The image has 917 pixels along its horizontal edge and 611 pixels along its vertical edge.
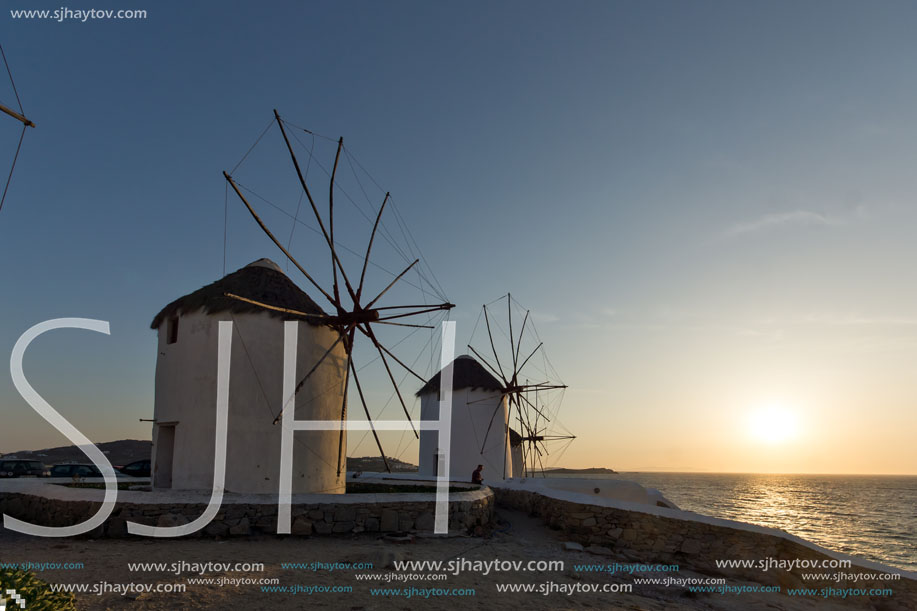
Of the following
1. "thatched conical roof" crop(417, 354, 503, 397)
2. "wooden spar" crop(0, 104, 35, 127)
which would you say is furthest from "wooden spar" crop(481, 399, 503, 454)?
"wooden spar" crop(0, 104, 35, 127)

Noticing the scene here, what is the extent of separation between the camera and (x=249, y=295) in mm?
13883

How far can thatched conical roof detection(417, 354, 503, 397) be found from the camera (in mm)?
28141

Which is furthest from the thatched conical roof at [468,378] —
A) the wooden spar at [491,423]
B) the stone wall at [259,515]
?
the stone wall at [259,515]

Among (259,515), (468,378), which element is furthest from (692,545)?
(468,378)

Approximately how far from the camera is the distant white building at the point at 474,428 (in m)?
27.5

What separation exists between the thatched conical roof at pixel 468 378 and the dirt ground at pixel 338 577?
53.7 feet

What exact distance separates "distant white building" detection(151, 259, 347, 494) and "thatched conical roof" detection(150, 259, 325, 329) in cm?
2

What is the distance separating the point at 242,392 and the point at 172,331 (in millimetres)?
2836

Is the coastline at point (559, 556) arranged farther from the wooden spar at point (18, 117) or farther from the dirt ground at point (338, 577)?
the wooden spar at point (18, 117)

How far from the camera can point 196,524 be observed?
34.3ft

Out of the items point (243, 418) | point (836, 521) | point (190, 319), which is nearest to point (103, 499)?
point (243, 418)

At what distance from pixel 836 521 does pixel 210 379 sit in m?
49.4

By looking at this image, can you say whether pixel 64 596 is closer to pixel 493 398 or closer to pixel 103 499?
pixel 103 499

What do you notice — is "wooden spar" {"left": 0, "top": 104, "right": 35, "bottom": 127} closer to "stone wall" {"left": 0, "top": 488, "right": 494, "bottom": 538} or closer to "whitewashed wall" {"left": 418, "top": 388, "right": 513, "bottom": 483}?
"stone wall" {"left": 0, "top": 488, "right": 494, "bottom": 538}
